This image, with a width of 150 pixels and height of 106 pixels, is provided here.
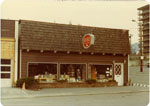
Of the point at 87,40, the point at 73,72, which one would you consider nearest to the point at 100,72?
the point at 73,72

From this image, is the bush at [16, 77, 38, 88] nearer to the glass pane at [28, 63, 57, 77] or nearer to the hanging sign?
the glass pane at [28, 63, 57, 77]

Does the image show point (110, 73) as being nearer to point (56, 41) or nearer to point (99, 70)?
point (99, 70)

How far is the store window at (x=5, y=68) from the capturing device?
21375mm

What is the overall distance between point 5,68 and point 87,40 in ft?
24.5

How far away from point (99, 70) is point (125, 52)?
3.35m

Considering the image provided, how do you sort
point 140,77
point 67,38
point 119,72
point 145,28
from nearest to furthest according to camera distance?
point 67,38
point 119,72
point 140,77
point 145,28

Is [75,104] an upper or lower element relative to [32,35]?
lower

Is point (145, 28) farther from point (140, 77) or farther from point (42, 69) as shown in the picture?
point (42, 69)

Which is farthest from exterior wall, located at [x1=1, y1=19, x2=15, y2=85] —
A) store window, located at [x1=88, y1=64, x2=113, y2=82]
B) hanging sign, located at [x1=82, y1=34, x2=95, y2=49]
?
store window, located at [x1=88, y1=64, x2=113, y2=82]

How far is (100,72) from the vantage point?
24.9 meters

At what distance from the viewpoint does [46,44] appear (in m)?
22.2

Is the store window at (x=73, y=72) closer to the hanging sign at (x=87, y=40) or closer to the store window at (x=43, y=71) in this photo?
the store window at (x=43, y=71)

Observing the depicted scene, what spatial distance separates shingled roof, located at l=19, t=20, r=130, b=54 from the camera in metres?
21.6

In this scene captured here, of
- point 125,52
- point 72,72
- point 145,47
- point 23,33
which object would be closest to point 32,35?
point 23,33
